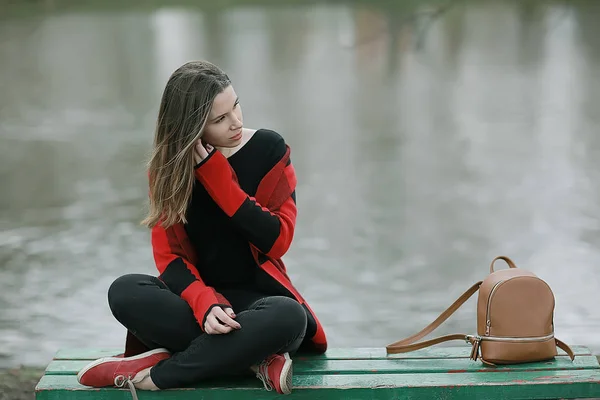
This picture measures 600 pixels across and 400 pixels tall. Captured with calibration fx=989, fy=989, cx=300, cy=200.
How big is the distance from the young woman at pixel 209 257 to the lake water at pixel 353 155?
140cm

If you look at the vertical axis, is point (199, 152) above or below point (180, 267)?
above

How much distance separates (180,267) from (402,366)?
678mm

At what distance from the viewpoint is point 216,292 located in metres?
2.78

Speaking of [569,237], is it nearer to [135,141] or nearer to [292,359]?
[292,359]

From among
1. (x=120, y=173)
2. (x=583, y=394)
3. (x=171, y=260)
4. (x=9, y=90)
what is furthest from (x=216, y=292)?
(x=9, y=90)

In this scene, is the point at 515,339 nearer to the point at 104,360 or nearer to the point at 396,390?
the point at 396,390

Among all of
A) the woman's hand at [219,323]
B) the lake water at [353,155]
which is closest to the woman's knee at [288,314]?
the woman's hand at [219,323]

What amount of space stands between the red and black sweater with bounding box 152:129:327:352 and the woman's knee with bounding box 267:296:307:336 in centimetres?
11

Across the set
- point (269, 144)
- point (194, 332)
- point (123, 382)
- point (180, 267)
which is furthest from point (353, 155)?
point (123, 382)

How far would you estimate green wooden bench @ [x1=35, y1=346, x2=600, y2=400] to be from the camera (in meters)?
2.59

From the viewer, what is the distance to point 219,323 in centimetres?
257

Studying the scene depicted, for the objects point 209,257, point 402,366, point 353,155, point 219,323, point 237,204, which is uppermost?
point 237,204

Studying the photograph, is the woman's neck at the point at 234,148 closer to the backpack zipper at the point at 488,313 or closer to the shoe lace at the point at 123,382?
the shoe lace at the point at 123,382

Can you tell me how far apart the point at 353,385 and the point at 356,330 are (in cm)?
161
